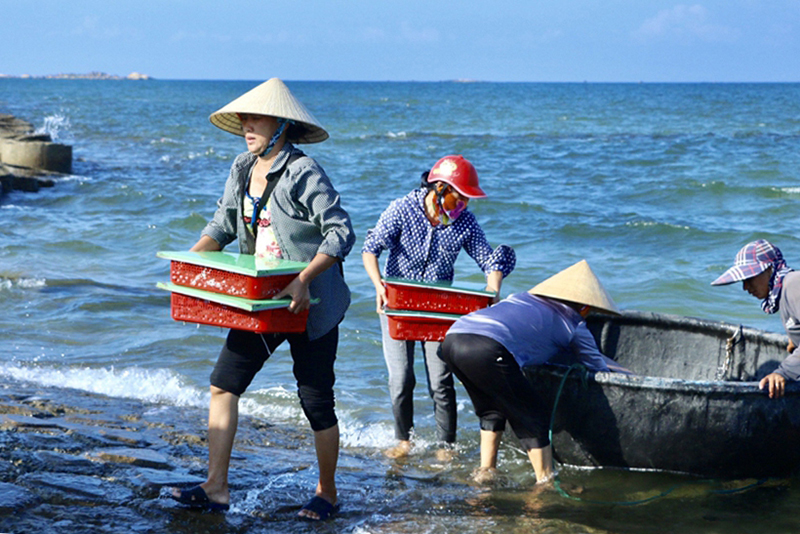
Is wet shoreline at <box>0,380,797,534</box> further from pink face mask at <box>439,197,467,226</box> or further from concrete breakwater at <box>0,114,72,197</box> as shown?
concrete breakwater at <box>0,114,72,197</box>

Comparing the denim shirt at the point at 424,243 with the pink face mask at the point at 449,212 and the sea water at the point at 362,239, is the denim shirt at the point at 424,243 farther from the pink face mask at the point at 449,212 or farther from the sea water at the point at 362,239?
the sea water at the point at 362,239

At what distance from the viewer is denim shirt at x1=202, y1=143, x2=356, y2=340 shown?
11.9 feet

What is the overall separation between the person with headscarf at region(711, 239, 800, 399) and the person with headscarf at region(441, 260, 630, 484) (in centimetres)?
76

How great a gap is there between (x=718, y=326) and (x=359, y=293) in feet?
15.6

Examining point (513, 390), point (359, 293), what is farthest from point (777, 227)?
point (513, 390)

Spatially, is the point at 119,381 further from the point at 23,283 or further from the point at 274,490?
the point at 23,283

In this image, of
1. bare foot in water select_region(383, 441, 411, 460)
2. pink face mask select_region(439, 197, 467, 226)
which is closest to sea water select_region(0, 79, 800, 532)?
bare foot in water select_region(383, 441, 411, 460)

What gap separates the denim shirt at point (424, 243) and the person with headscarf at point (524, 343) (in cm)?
46

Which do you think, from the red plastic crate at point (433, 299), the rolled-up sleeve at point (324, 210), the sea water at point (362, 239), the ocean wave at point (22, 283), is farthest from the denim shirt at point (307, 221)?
the ocean wave at point (22, 283)

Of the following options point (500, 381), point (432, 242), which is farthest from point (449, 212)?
point (500, 381)

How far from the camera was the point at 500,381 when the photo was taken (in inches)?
167

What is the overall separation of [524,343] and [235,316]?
1.46 meters

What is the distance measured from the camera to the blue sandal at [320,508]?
12.8ft

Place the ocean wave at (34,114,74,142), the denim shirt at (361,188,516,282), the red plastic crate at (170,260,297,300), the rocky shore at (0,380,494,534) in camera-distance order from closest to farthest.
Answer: the red plastic crate at (170,260,297,300)
the rocky shore at (0,380,494,534)
the denim shirt at (361,188,516,282)
the ocean wave at (34,114,74,142)
